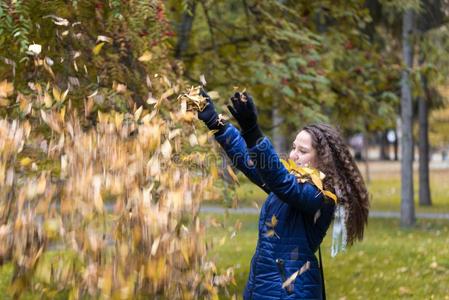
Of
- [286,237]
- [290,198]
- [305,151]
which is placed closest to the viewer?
[290,198]

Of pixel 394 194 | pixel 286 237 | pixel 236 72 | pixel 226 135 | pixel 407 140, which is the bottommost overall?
pixel 394 194

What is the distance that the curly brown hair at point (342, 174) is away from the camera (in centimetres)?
339

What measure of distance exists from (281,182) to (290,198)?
10cm

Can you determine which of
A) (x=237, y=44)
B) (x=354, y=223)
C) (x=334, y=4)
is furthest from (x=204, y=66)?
(x=354, y=223)

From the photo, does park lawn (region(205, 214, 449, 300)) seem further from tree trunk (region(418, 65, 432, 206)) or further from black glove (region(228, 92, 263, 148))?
tree trunk (region(418, 65, 432, 206))

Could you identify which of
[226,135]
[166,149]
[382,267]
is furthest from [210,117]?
[382,267]

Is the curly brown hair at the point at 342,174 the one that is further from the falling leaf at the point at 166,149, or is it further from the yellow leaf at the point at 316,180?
the falling leaf at the point at 166,149

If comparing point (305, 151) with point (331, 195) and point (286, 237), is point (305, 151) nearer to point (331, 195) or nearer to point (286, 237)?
point (331, 195)

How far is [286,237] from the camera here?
323cm

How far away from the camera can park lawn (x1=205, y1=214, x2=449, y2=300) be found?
783 centimetres

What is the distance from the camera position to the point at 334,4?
29.2ft

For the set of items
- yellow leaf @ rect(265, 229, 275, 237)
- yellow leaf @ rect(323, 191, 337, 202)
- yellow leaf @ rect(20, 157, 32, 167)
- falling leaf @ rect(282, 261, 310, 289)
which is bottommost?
falling leaf @ rect(282, 261, 310, 289)

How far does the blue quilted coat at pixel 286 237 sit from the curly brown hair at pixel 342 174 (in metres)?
0.15

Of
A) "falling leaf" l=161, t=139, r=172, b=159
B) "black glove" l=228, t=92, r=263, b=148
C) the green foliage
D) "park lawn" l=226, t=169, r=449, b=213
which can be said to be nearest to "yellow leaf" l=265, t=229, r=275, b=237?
"black glove" l=228, t=92, r=263, b=148
